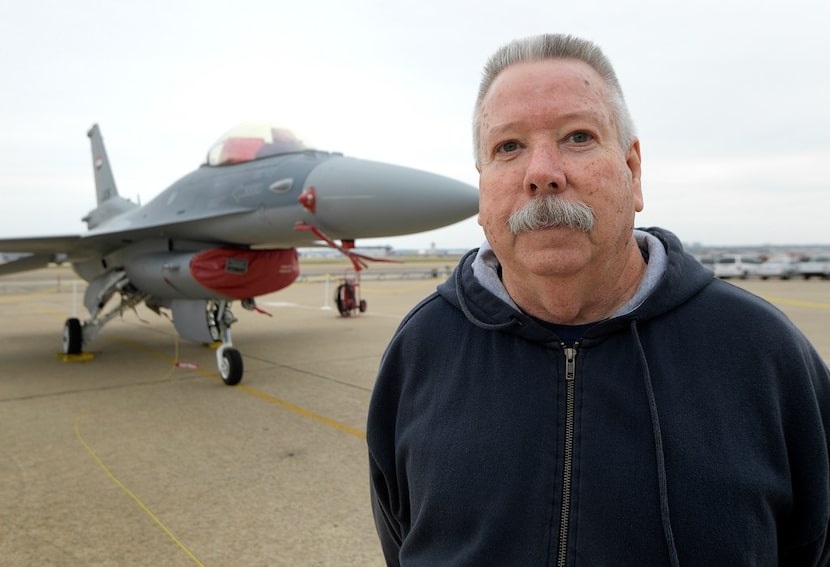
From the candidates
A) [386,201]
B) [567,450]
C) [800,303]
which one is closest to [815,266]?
[800,303]

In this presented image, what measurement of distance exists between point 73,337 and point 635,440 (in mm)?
9520

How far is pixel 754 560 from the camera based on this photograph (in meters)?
1.10

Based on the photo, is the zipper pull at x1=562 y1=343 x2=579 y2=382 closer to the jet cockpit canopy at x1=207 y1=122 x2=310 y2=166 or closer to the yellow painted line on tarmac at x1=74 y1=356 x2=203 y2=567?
the yellow painted line on tarmac at x1=74 y1=356 x2=203 y2=567

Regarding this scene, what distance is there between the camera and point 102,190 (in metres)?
13.0

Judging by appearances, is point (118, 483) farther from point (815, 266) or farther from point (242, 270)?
point (815, 266)

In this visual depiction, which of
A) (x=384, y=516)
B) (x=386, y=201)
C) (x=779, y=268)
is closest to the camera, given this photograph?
(x=384, y=516)

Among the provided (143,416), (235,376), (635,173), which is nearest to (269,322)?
(235,376)

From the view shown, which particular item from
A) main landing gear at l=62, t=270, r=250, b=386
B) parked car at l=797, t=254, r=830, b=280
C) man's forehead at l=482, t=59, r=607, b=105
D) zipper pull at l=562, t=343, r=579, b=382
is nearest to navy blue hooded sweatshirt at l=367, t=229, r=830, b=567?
zipper pull at l=562, t=343, r=579, b=382

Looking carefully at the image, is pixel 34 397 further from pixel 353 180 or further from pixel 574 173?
pixel 574 173

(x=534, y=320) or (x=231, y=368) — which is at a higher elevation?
(x=534, y=320)

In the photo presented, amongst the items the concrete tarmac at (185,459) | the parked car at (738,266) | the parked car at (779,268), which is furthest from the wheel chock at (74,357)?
the parked car at (779,268)

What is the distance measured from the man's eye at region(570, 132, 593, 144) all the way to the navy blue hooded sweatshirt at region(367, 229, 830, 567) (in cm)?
34

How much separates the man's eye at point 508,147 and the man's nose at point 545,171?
0.22 feet

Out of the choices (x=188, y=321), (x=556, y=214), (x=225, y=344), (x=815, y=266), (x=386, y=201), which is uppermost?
(x=386, y=201)
